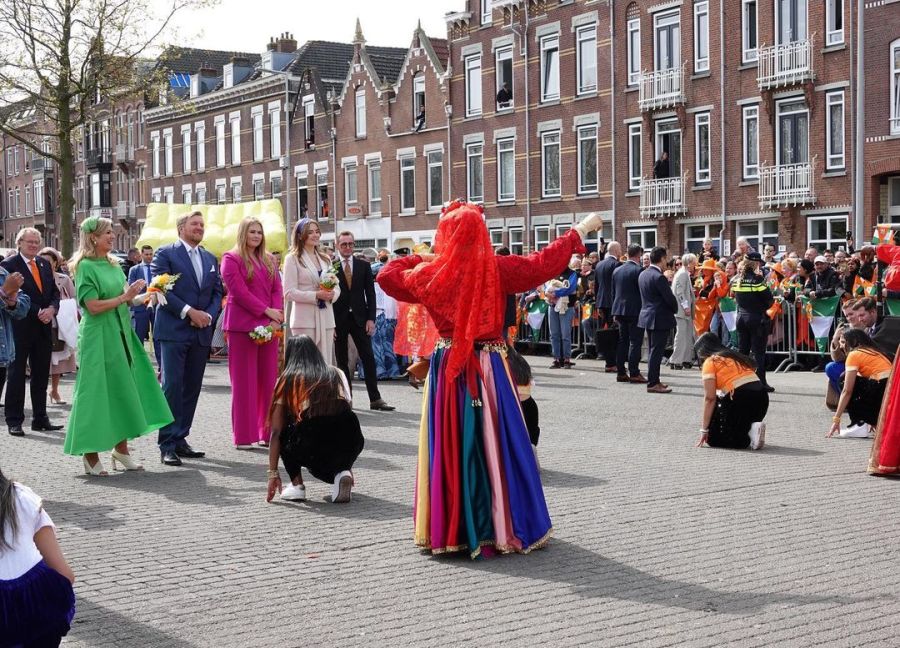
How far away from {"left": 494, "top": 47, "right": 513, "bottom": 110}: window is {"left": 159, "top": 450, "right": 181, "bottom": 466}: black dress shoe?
3193cm

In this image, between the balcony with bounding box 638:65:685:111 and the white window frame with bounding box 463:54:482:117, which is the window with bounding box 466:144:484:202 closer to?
the white window frame with bounding box 463:54:482:117

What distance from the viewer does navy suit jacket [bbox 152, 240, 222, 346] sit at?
1003cm

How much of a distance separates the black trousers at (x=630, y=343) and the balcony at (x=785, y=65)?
15.6 meters

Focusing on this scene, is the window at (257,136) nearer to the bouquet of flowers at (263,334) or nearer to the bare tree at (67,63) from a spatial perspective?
the bare tree at (67,63)

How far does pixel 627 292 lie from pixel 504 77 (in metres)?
25.2

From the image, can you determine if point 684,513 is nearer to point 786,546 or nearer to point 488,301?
point 786,546

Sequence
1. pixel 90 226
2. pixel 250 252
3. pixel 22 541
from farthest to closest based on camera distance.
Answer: pixel 250 252 < pixel 90 226 < pixel 22 541

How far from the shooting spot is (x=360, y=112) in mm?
49156

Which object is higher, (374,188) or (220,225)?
(374,188)

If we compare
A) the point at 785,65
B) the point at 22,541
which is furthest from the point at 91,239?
the point at 785,65

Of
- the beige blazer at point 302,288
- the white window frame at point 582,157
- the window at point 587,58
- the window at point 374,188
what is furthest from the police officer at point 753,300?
the window at point 374,188

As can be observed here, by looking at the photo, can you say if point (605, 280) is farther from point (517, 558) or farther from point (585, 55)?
point (585, 55)

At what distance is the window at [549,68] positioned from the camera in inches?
1524

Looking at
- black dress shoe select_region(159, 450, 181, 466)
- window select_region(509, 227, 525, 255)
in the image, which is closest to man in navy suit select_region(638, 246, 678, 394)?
black dress shoe select_region(159, 450, 181, 466)
